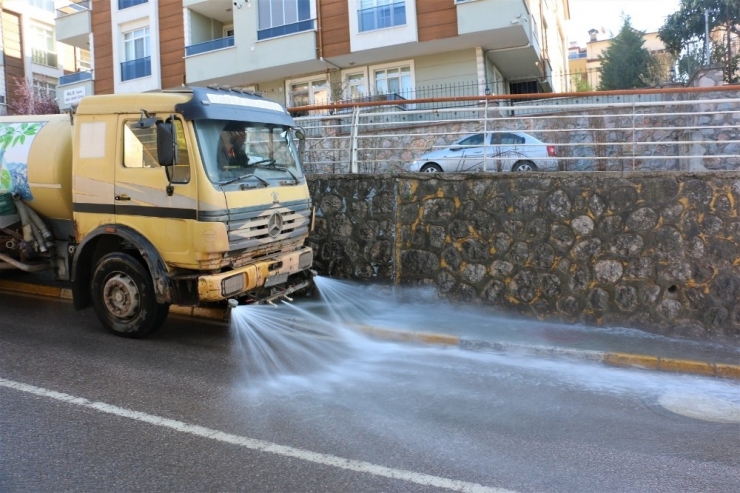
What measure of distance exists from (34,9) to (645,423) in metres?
41.8

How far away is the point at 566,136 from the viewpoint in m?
12.7

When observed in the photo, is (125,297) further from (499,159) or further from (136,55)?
(136,55)

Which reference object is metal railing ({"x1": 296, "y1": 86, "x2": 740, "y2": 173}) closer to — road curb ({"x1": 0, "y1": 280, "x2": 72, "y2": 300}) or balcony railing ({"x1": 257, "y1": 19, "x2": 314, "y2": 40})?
road curb ({"x1": 0, "y1": 280, "x2": 72, "y2": 300})

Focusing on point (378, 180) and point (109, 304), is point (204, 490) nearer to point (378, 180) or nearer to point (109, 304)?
point (109, 304)

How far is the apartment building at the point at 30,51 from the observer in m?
33.9

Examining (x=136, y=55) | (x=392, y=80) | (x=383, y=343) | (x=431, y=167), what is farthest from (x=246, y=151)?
(x=136, y=55)

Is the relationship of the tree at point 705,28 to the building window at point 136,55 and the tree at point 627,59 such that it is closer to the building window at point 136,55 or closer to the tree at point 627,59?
the tree at point 627,59

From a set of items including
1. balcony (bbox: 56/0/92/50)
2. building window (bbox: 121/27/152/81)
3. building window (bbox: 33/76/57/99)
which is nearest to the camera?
building window (bbox: 121/27/152/81)

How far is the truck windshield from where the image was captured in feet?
20.3

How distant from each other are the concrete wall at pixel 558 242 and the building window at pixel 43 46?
35179 mm

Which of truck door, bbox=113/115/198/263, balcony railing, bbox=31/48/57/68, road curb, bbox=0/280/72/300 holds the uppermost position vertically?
balcony railing, bbox=31/48/57/68

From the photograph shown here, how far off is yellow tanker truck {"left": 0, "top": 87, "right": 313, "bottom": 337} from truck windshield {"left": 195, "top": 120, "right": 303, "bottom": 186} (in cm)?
1

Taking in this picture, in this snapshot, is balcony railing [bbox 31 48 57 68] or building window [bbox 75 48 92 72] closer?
balcony railing [bbox 31 48 57 68]

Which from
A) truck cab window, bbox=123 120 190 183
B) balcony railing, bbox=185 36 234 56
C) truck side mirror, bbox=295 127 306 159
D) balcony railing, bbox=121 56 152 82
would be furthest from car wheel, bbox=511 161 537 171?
balcony railing, bbox=121 56 152 82
